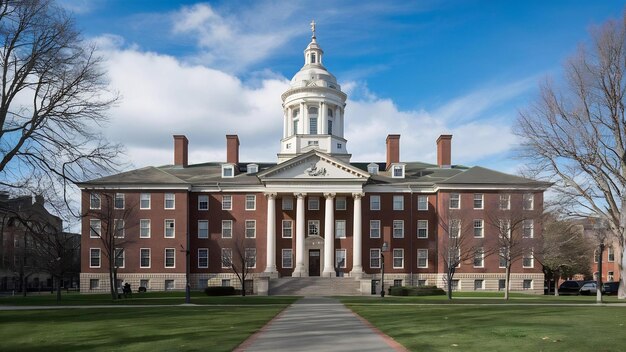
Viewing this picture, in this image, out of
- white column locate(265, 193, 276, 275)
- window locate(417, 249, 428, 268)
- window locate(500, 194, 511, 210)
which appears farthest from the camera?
window locate(417, 249, 428, 268)

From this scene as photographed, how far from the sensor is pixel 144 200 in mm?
58688

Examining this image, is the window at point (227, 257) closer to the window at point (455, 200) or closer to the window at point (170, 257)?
the window at point (170, 257)

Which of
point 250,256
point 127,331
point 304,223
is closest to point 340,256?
point 304,223

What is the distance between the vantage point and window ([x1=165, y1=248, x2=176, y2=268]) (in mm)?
58156

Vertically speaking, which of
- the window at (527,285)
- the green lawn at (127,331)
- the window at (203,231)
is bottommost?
the window at (527,285)

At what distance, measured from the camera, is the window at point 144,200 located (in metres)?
58.6

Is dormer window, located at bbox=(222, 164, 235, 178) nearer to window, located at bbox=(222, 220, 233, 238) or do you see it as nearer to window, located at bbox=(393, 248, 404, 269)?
window, located at bbox=(222, 220, 233, 238)

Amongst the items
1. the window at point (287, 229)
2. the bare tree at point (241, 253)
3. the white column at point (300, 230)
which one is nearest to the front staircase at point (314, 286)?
the bare tree at point (241, 253)

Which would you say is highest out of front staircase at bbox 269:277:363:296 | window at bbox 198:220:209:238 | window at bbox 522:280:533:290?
window at bbox 198:220:209:238

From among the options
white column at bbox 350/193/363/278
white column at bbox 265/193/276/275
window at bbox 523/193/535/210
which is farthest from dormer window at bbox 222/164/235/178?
window at bbox 523/193/535/210

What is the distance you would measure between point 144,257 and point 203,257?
5.85 m

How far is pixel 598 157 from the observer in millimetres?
35969

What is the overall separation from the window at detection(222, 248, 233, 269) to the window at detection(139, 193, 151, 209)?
30.9ft

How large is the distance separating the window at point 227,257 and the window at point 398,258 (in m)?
16.7
